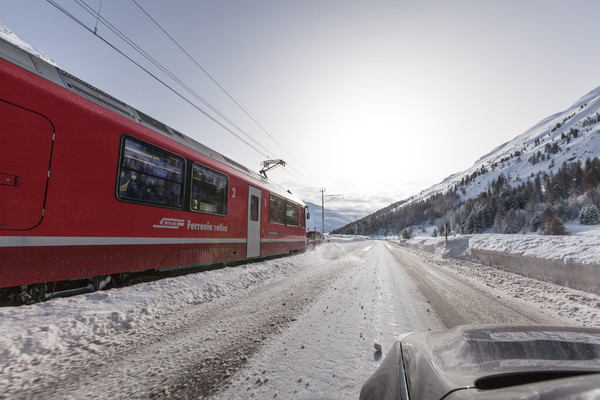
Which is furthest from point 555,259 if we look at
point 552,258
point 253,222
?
point 253,222

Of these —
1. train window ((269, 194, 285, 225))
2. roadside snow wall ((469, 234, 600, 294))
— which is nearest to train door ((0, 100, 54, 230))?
train window ((269, 194, 285, 225))

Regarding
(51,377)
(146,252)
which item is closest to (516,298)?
(51,377)

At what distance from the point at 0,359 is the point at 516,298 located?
8.45 m

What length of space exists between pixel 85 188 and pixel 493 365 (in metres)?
5.83

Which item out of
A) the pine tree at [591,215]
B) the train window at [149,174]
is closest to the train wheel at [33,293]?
the train window at [149,174]

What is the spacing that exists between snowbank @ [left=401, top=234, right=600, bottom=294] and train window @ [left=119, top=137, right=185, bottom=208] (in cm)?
1034

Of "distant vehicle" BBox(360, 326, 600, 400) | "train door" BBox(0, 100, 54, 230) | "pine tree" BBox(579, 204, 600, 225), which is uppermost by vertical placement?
"pine tree" BBox(579, 204, 600, 225)

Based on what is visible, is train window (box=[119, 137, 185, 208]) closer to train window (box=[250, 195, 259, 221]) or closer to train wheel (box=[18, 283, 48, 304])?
train wheel (box=[18, 283, 48, 304])

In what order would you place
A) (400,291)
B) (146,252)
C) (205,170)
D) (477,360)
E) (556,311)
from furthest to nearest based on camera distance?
(205,170) < (400,291) < (146,252) < (556,311) < (477,360)

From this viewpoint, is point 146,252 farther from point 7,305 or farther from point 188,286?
point 7,305

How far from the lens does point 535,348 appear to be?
1193 mm

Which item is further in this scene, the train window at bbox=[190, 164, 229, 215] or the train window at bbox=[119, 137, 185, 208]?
the train window at bbox=[190, 164, 229, 215]

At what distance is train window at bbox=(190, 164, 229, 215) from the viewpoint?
7059 millimetres

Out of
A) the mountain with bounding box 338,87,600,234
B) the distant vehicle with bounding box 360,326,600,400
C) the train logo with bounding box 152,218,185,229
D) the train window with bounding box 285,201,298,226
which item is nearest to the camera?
the distant vehicle with bounding box 360,326,600,400
